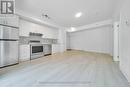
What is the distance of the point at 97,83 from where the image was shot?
229cm

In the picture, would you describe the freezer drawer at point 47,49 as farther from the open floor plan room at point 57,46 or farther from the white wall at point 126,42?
the white wall at point 126,42

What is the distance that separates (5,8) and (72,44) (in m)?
8.45

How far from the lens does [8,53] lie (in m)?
3.79

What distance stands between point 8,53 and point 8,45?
308 mm

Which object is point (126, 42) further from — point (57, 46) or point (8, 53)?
point (57, 46)

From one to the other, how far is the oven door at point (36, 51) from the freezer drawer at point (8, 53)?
136 cm

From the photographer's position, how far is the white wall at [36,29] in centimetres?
506

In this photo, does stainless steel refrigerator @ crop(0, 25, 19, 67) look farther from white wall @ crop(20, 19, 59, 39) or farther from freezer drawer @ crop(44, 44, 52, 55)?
freezer drawer @ crop(44, 44, 52, 55)

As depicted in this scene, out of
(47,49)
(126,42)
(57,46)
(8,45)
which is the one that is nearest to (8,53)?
(8,45)

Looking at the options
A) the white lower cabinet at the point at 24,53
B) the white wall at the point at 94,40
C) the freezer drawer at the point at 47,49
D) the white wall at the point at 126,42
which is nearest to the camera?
the white wall at the point at 126,42

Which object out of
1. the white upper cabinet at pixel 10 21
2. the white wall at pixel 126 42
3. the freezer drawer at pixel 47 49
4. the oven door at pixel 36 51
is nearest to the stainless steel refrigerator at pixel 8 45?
the white upper cabinet at pixel 10 21

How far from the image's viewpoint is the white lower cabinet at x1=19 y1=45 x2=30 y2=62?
468cm

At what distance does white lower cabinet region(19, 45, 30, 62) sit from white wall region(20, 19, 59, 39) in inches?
28.1

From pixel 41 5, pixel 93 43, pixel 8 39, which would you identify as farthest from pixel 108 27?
pixel 8 39
